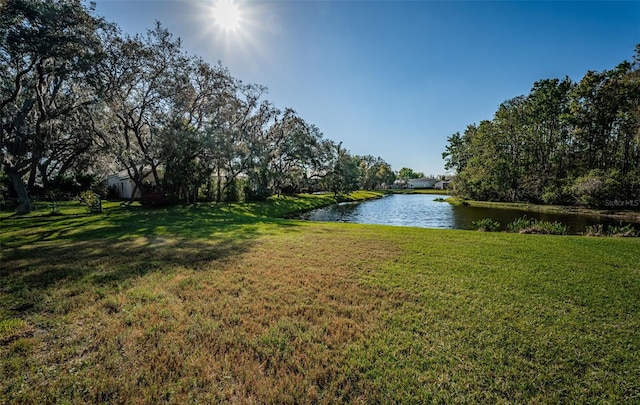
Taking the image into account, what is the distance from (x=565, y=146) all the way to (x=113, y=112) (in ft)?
156

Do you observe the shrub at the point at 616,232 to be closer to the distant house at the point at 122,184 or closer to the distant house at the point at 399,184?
the distant house at the point at 122,184

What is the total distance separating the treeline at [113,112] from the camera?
11.9 metres

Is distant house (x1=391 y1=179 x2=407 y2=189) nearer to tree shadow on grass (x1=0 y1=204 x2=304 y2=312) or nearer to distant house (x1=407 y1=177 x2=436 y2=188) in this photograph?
distant house (x1=407 y1=177 x2=436 y2=188)

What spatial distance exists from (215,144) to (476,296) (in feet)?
69.3

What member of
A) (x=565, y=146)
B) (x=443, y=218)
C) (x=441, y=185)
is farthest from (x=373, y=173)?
(x=443, y=218)

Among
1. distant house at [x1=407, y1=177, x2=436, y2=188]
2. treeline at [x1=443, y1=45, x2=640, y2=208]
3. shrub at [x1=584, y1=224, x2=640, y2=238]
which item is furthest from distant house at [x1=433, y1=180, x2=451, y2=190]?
shrub at [x1=584, y1=224, x2=640, y2=238]

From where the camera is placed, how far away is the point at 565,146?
1261 inches

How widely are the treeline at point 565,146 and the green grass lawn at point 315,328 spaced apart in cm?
2779

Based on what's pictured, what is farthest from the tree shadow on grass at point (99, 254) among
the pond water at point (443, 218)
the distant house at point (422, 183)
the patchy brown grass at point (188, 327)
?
the distant house at point (422, 183)

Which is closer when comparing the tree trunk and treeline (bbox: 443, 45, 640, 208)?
the tree trunk

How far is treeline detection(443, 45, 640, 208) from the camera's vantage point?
24.7 m

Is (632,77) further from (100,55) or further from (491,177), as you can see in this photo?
(100,55)

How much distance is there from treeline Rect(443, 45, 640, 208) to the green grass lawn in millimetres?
27790

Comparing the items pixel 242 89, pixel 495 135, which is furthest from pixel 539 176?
pixel 242 89
